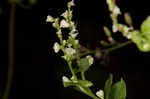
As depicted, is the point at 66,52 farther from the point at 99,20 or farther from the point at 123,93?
the point at 99,20

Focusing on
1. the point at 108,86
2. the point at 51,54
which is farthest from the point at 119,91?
the point at 51,54

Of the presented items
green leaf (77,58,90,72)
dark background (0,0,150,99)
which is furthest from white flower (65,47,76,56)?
dark background (0,0,150,99)

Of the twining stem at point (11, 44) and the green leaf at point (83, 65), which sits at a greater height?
the twining stem at point (11, 44)

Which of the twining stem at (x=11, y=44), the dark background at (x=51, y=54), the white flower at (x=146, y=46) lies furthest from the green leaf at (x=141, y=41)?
the twining stem at (x=11, y=44)

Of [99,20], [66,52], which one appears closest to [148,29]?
[66,52]

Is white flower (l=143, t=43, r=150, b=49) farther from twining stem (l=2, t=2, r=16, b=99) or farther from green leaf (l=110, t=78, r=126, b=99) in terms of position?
twining stem (l=2, t=2, r=16, b=99)

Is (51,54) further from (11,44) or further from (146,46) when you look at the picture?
(146,46)

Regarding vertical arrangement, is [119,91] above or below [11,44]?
below

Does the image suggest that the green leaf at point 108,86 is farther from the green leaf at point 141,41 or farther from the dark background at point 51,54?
the dark background at point 51,54
